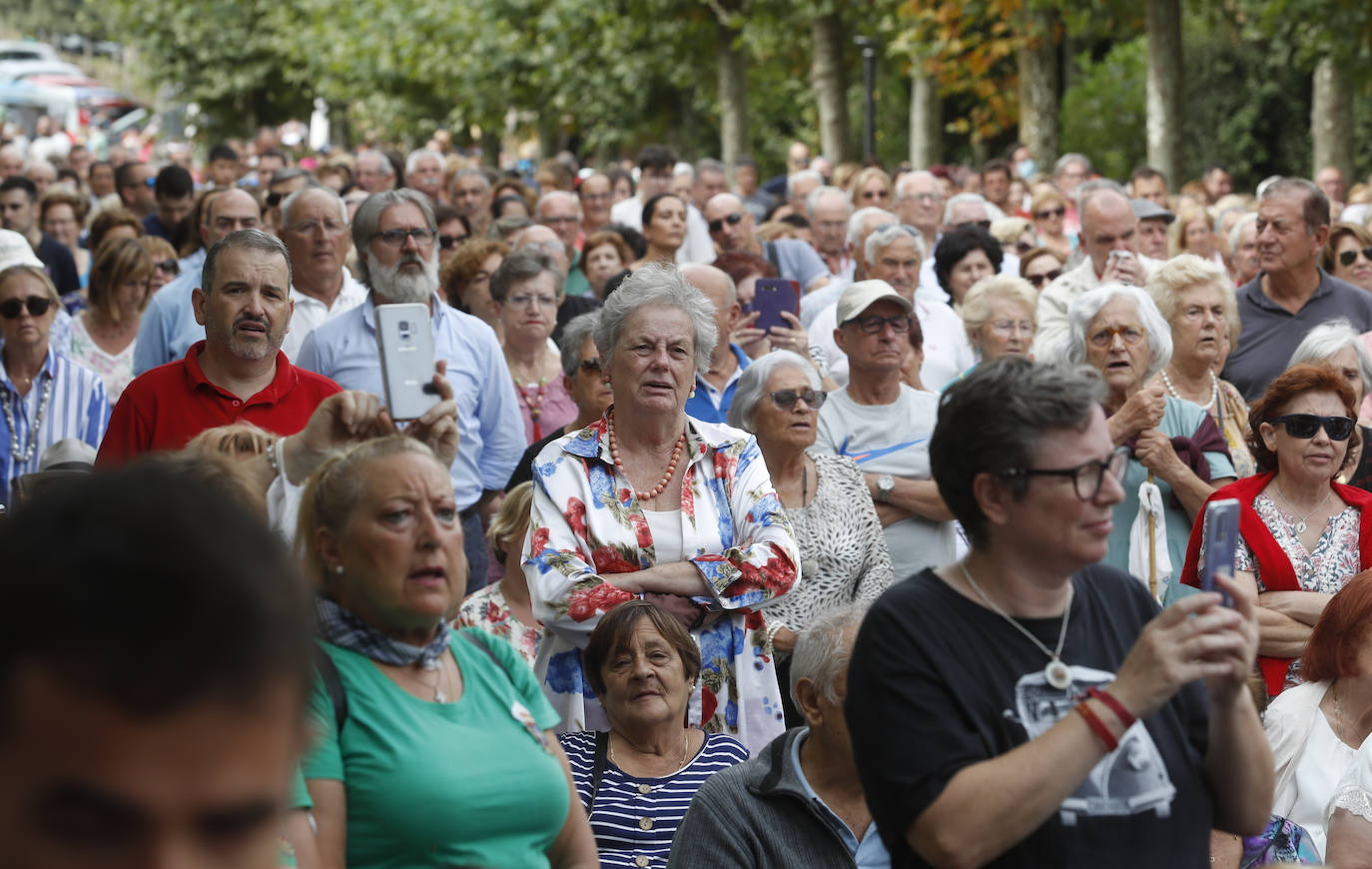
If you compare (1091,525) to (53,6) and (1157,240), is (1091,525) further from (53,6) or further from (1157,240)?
(53,6)

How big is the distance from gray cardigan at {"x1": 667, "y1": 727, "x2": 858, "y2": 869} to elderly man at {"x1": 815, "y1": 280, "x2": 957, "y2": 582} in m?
1.80

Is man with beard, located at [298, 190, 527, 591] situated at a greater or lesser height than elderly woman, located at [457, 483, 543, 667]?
greater

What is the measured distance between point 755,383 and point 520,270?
84.1 inches

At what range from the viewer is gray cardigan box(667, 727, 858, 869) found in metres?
4.13

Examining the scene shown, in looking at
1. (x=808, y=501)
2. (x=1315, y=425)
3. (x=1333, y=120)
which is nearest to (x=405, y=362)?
(x=808, y=501)

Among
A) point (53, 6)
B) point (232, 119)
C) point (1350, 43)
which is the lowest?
point (1350, 43)

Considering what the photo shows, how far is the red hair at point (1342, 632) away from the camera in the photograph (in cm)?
492

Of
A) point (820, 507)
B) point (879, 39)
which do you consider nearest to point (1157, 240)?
point (820, 507)

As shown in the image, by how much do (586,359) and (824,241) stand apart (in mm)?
5559

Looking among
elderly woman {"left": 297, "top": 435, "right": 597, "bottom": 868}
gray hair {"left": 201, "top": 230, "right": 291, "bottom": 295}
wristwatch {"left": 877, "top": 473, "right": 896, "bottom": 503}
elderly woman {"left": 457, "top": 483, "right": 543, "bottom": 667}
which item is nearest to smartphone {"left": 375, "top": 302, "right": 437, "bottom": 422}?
elderly woman {"left": 297, "top": 435, "right": 597, "bottom": 868}

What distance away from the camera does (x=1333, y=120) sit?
2053cm

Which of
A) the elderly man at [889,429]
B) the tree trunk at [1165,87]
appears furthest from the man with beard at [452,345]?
the tree trunk at [1165,87]

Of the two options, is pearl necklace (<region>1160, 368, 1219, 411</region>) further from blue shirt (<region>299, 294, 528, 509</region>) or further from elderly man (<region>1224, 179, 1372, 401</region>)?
blue shirt (<region>299, 294, 528, 509</region>)

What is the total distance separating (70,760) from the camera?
994mm
